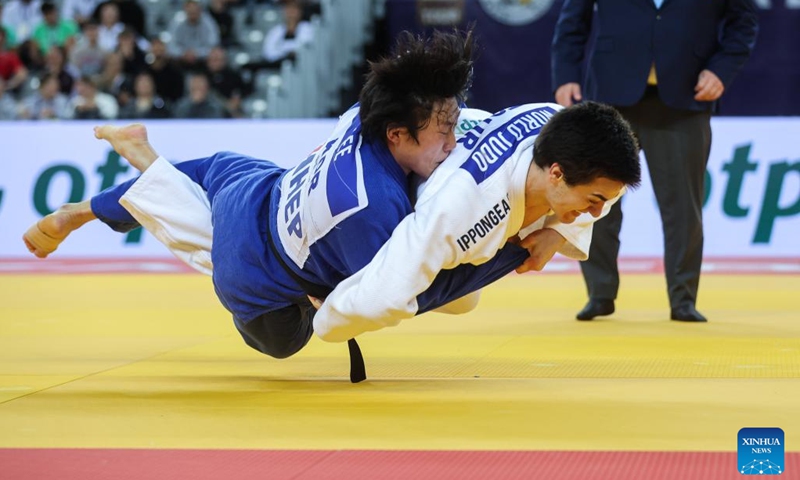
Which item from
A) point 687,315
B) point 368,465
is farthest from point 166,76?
point 368,465

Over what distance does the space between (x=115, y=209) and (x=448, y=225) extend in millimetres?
1508

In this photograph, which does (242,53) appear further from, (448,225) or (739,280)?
(448,225)

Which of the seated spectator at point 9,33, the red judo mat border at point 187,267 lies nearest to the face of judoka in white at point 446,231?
the red judo mat border at point 187,267

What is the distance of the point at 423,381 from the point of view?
3.70 meters

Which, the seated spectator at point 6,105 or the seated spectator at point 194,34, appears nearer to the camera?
the seated spectator at point 6,105

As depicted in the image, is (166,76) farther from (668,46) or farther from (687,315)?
(687,315)

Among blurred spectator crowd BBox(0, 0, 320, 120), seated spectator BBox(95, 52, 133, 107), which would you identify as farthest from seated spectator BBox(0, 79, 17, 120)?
seated spectator BBox(95, 52, 133, 107)

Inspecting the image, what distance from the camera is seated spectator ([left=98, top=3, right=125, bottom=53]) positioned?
12.4 m

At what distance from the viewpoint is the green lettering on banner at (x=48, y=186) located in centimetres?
903

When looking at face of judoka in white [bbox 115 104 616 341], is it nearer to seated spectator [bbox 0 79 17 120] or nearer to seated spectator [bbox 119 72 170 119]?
seated spectator [bbox 119 72 170 119]

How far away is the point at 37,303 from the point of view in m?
6.36

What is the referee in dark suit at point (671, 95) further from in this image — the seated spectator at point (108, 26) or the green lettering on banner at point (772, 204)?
the seated spectator at point (108, 26)

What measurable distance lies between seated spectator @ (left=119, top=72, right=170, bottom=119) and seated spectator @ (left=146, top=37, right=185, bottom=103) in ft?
0.37

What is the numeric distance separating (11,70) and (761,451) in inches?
452
